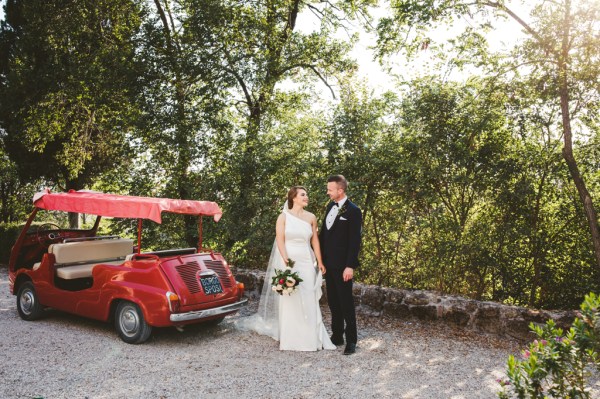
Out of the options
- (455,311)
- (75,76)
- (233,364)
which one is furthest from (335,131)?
(75,76)

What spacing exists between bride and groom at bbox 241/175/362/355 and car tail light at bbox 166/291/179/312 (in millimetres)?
1404

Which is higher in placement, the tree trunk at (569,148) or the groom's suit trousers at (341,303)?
the tree trunk at (569,148)

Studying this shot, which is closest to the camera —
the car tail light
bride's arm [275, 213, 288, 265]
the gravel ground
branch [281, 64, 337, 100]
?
the gravel ground

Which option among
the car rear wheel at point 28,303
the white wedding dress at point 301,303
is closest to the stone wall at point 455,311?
the white wedding dress at point 301,303

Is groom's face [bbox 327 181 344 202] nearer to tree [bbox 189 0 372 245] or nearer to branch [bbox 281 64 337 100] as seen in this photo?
tree [bbox 189 0 372 245]

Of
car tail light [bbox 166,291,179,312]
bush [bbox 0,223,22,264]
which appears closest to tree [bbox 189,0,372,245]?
car tail light [bbox 166,291,179,312]

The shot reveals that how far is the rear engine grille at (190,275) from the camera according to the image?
19.9 ft

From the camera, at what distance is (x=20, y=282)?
738 cm

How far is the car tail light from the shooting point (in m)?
5.73

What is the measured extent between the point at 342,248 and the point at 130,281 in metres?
2.93

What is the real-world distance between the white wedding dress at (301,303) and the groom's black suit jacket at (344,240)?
0.92ft

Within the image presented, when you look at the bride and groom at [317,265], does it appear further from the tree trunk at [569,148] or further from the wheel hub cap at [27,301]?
the wheel hub cap at [27,301]

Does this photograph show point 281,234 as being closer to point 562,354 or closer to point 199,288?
point 199,288

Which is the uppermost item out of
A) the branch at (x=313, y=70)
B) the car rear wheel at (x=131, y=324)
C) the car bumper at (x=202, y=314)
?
the branch at (x=313, y=70)
